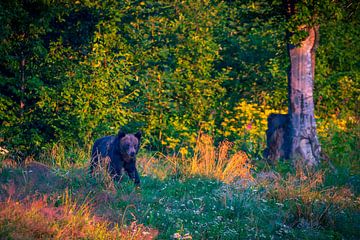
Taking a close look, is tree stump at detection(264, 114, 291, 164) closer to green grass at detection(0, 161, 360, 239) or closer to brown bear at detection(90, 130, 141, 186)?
green grass at detection(0, 161, 360, 239)

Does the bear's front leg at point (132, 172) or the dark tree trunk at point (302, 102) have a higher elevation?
the dark tree trunk at point (302, 102)

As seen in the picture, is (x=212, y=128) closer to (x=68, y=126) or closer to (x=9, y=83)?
(x=68, y=126)

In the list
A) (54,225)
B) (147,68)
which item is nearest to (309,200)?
(54,225)

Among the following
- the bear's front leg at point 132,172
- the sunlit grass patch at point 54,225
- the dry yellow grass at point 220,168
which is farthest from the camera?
the dry yellow grass at point 220,168

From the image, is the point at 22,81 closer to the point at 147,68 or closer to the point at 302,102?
the point at 147,68

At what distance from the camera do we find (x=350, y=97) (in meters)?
16.3

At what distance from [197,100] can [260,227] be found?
6.75 m

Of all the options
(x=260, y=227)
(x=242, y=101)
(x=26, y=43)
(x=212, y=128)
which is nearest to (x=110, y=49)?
(x=26, y=43)

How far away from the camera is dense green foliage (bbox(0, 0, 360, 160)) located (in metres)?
12.2

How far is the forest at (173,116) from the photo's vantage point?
7.72 m

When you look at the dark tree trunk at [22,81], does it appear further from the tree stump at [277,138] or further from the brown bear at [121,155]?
the tree stump at [277,138]

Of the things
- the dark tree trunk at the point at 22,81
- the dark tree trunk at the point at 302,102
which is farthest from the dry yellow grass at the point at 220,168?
the dark tree trunk at the point at 22,81

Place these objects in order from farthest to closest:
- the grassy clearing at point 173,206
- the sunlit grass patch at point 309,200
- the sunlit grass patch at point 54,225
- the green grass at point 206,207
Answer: the sunlit grass patch at point 309,200
the green grass at point 206,207
the grassy clearing at point 173,206
the sunlit grass patch at point 54,225

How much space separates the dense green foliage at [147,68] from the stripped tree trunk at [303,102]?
852mm
